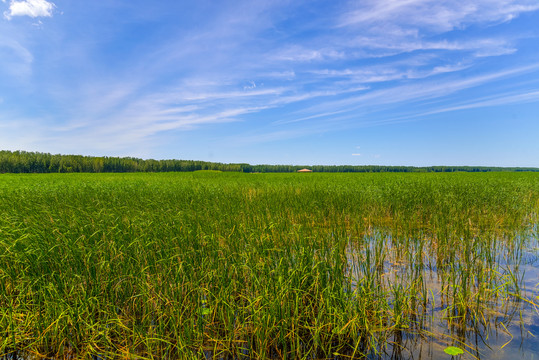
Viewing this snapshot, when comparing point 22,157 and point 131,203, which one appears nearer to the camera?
point 131,203

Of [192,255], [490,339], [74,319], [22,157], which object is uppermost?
[22,157]

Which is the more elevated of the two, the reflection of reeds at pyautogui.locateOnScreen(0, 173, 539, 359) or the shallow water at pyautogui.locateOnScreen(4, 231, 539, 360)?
the reflection of reeds at pyautogui.locateOnScreen(0, 173, 539, 359)

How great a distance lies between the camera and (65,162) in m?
87.2

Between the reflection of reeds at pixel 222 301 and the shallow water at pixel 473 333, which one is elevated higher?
the reflection of reeds at pixel 222 301

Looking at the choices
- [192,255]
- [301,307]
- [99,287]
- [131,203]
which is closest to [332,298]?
[301,307]

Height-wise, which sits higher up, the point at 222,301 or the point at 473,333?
the point at 222,301

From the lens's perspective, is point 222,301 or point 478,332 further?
point 478,332

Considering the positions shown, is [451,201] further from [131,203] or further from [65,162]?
[65,162]

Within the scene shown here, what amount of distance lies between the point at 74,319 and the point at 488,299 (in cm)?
592

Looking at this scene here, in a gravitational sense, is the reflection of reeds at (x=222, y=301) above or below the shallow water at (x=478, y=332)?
above

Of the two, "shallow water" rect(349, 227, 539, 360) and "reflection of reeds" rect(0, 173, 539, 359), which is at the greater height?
"reflection of reeds" rect(0, 173, 539, 359)

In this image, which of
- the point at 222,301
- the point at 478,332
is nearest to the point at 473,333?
the point at 478,332

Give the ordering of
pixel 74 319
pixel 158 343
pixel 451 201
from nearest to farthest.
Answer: pixel 158 343 → pixel 74 319 → pixel 451 201

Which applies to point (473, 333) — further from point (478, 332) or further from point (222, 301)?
point (222, 301)
